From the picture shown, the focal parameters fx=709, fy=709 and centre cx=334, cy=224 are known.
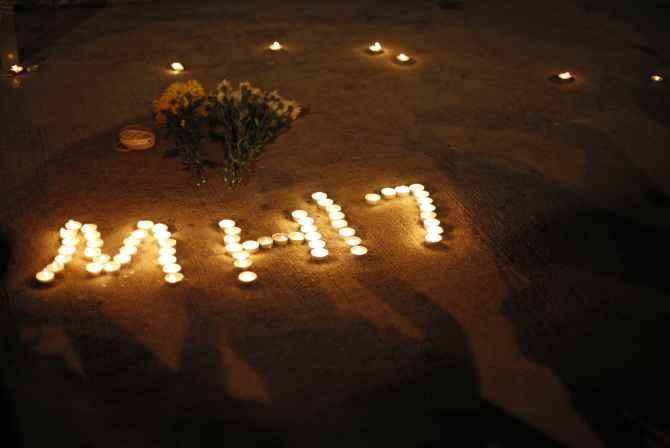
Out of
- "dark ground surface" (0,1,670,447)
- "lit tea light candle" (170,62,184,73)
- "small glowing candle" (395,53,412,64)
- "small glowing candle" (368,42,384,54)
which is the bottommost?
"dark ground surface" (0,1,670,447)

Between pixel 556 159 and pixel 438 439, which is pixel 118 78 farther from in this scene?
pixel 438 439

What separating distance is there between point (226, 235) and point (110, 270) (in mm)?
903

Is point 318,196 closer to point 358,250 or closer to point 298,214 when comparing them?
point 298,214

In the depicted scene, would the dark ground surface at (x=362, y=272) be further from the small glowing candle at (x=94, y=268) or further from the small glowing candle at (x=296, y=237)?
the small glowing candle at (x=296, y=237)

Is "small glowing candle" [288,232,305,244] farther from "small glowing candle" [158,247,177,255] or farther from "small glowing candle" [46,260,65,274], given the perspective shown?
"small glowing candle" [46,260,65,274]

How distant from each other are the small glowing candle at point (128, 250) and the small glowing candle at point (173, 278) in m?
0.37

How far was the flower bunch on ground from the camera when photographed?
6266 millimetres

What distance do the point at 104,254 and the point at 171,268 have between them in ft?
1.81

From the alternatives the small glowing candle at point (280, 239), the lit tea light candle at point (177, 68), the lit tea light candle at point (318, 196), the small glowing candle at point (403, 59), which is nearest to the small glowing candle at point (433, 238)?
the lit tea light candle at point (318, 196)

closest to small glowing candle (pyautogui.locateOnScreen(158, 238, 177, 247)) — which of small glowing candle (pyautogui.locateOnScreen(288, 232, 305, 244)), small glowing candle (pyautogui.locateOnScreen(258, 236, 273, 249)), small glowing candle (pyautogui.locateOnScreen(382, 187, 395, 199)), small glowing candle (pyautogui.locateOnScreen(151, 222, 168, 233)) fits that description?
small glowing candle (pyautogui.locateOnScreen(151, 222, 168, 233))

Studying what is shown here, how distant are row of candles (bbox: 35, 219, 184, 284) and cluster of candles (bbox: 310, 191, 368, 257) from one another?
49.2 inches

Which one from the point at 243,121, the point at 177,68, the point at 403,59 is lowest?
the point at 403,59

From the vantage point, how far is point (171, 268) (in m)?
5.05

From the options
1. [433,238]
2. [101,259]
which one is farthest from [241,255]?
[433,238]
